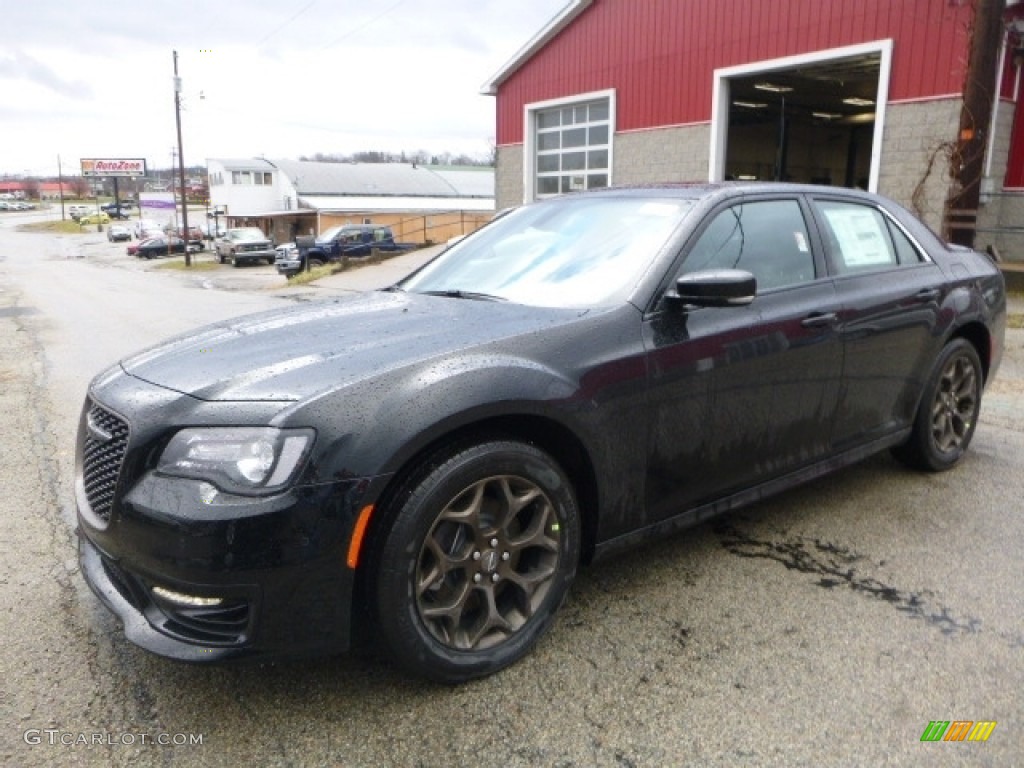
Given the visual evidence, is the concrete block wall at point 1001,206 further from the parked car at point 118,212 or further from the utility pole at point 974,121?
the parked car at point 118,212

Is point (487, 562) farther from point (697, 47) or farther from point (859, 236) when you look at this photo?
point (697, 47)

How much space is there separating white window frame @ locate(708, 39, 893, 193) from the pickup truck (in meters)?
15.7

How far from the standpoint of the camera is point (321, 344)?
2672mm

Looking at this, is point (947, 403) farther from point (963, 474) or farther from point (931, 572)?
point (931, 572)

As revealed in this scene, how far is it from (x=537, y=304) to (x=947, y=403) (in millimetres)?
2766

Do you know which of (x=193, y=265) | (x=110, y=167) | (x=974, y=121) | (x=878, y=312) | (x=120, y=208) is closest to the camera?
(x=878, y=312)

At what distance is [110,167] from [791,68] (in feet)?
355

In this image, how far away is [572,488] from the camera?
277cm

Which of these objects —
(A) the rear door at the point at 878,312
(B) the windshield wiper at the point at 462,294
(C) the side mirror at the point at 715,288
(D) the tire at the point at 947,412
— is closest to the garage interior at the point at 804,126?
(D) the tire at the point at 947,412

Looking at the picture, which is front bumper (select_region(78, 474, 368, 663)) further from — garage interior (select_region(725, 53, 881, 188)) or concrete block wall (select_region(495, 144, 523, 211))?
concrete block wall (select_region(495, 144, 523, 211))

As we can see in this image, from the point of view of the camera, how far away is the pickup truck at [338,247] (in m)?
29.4

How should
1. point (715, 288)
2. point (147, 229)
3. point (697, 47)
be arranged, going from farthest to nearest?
point (147, 229) < point (697, 47) < point (715, 288)

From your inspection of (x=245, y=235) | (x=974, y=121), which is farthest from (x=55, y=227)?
(x=974, y=121)

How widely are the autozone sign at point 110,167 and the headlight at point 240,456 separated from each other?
115003mm
